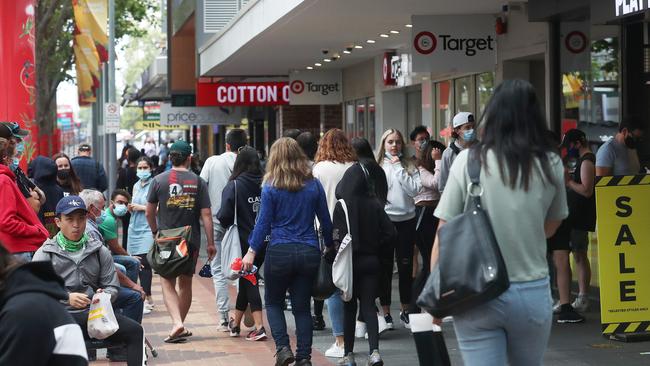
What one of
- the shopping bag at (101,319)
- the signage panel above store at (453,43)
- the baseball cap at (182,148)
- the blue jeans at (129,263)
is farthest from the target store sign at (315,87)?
the shopping bag at (101,319)

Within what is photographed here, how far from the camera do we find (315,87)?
2489 cm

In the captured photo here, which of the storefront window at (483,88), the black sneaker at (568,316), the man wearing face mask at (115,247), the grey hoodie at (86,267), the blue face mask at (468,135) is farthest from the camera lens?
the storefront window at (483,88)

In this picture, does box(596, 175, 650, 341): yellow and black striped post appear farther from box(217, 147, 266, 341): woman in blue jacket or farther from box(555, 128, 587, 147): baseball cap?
box(217, 147, 266, 341): woman in blue jacket

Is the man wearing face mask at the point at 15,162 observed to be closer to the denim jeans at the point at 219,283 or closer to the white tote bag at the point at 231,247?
the white tote bag at the point at 231,247

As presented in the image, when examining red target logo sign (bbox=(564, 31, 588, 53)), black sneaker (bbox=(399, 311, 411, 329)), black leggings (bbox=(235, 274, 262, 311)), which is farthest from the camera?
red target logo sign (bbox=(564, 31, 588, 53))

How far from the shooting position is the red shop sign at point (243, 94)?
2631cm

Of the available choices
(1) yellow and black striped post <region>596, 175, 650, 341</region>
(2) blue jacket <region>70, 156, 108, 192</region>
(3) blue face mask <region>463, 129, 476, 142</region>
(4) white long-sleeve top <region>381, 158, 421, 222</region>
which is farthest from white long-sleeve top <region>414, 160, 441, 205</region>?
(2) blue jacket <region>70, 156, 108, 192</region>

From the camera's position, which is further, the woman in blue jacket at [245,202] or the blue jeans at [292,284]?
the woman in blue jacket at [245,202]

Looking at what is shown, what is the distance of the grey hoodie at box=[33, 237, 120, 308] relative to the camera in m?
7.89

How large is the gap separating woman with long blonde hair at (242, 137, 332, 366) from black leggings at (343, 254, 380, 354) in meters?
0.33

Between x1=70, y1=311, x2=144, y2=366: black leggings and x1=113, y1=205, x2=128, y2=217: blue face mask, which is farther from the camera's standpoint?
x1=113, y1=205, x2=128, y2=217: blue face mask

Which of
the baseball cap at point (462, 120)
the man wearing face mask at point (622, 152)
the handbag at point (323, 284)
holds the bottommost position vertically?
the handbag at point (323, 284)

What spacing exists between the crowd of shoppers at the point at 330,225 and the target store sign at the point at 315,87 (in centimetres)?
1041

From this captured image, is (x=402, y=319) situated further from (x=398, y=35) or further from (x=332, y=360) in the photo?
(x=398, y=35)
